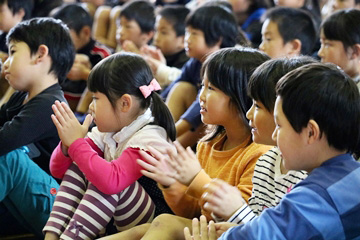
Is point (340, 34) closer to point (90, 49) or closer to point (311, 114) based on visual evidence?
point (311, 114)

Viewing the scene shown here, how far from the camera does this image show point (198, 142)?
65.6 inches

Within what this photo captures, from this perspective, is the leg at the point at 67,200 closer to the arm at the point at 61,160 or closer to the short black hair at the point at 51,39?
the arm at the point at 61,160

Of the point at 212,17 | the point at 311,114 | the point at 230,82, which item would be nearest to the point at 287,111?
the point at 311,114

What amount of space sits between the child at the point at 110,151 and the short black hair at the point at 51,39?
39cm

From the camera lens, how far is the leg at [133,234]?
1438 millimetres

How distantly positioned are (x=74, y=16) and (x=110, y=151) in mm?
1685

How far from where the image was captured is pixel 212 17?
2.61 m

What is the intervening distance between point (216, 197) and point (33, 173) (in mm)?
797

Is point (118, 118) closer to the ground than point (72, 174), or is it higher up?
higher up

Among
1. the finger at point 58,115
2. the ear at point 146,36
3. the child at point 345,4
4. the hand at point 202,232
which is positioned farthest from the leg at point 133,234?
the ear at point 146,36

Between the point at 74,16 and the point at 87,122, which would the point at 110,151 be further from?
the point at 74,16

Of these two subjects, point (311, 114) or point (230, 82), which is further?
point (230, 82)

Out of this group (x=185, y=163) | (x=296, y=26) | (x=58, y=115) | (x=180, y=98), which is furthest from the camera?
(x=296, y=26)

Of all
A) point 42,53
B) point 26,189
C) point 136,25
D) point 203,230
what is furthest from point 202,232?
point 136,25
